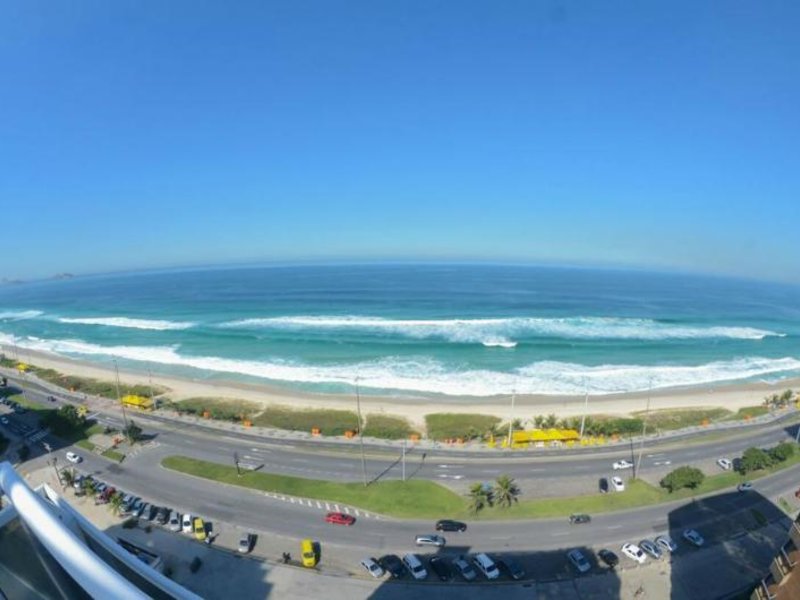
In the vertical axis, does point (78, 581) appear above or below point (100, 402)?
above

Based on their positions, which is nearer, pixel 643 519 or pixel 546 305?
pixel 643 519

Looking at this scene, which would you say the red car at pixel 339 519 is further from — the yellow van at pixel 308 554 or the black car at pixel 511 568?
the black car at pixel 511 568

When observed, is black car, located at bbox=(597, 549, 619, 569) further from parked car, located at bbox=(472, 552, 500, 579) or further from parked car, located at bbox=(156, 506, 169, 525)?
parked car, located at bbox=(156, 506, 169, 525)

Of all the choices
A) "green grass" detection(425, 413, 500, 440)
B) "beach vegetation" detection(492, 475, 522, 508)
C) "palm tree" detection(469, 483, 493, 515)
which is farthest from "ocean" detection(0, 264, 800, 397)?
"palm tree" detection(469, 483, 493, 515)

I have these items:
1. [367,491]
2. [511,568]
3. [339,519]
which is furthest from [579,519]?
[339,519]

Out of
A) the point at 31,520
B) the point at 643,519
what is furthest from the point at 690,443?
the point at 31,520

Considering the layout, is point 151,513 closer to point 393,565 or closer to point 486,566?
point 393,565

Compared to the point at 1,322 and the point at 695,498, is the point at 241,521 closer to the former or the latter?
the point at 695,498
